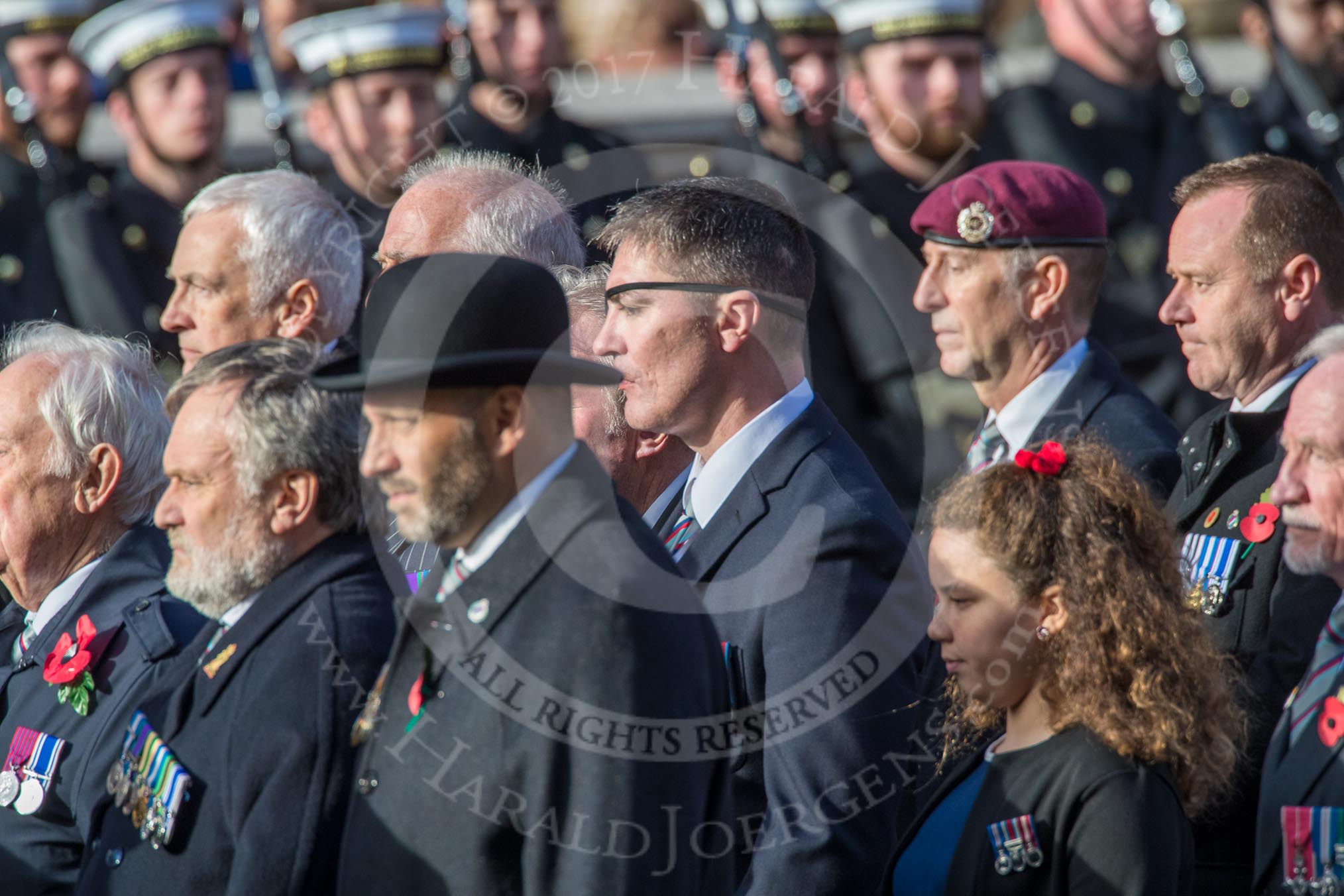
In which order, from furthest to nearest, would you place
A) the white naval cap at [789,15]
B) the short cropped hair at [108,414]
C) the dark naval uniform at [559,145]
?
1. the white naval cap at [789,15]
2. the dark naval uniform at [559,145]
3. the short cropped hair at [108,414]

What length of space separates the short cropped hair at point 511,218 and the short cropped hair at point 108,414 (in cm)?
78

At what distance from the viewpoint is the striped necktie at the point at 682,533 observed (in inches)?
140

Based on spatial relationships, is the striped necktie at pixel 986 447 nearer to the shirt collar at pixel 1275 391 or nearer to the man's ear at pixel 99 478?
the shirt collar at pixel 1275 391

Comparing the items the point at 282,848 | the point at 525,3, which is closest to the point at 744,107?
the point at 525,3

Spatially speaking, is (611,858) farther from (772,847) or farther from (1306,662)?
(1306,662)

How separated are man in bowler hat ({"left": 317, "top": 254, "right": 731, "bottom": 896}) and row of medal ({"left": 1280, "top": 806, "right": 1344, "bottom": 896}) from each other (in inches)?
37.2

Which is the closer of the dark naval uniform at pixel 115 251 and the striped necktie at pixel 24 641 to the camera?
the striped necktie at pixel 24 641

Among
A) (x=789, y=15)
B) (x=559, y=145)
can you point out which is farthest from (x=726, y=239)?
(x=789, y=15)

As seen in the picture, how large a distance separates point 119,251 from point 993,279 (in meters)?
3.90

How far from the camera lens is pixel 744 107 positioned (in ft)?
23.8

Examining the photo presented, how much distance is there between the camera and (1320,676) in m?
3.10

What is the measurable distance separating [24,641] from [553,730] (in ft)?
6.29

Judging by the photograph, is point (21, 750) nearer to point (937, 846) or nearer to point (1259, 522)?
point (937, 846)

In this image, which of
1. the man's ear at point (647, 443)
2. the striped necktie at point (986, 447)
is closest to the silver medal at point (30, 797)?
the man's ear at point (647, 443)
